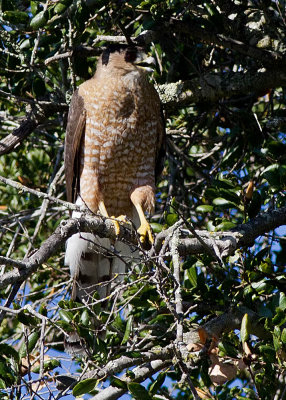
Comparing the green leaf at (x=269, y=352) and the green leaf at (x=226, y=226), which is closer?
the green leaf at (x=269, y=352)

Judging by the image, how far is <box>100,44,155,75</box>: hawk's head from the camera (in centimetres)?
506

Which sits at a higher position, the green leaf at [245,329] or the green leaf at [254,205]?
the green leaf at [254,205]

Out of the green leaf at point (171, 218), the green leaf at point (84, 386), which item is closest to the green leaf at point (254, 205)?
the green leaf at point (171, 218)

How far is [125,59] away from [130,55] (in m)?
0.05

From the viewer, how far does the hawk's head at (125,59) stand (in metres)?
5.06

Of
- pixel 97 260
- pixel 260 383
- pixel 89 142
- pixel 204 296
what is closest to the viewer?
pixel 260 383

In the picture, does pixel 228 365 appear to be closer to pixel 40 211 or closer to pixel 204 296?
pixel 204 296

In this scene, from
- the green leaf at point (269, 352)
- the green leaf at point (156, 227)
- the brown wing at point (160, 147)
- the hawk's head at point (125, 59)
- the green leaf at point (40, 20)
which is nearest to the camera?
the green leaf at point (269, 352)

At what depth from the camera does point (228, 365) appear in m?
3.62

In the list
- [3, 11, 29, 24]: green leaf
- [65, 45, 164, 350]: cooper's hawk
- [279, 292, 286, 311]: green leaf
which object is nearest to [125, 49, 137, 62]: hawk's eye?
[65, 45, 164, 350]: cooper's hawk

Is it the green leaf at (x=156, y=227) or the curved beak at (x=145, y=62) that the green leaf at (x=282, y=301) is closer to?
the green leaf at (x=156, y=227)

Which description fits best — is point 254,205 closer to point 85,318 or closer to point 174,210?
point 174,210

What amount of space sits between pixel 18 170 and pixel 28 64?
143cm

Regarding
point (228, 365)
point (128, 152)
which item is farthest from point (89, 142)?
point (228, 365)
